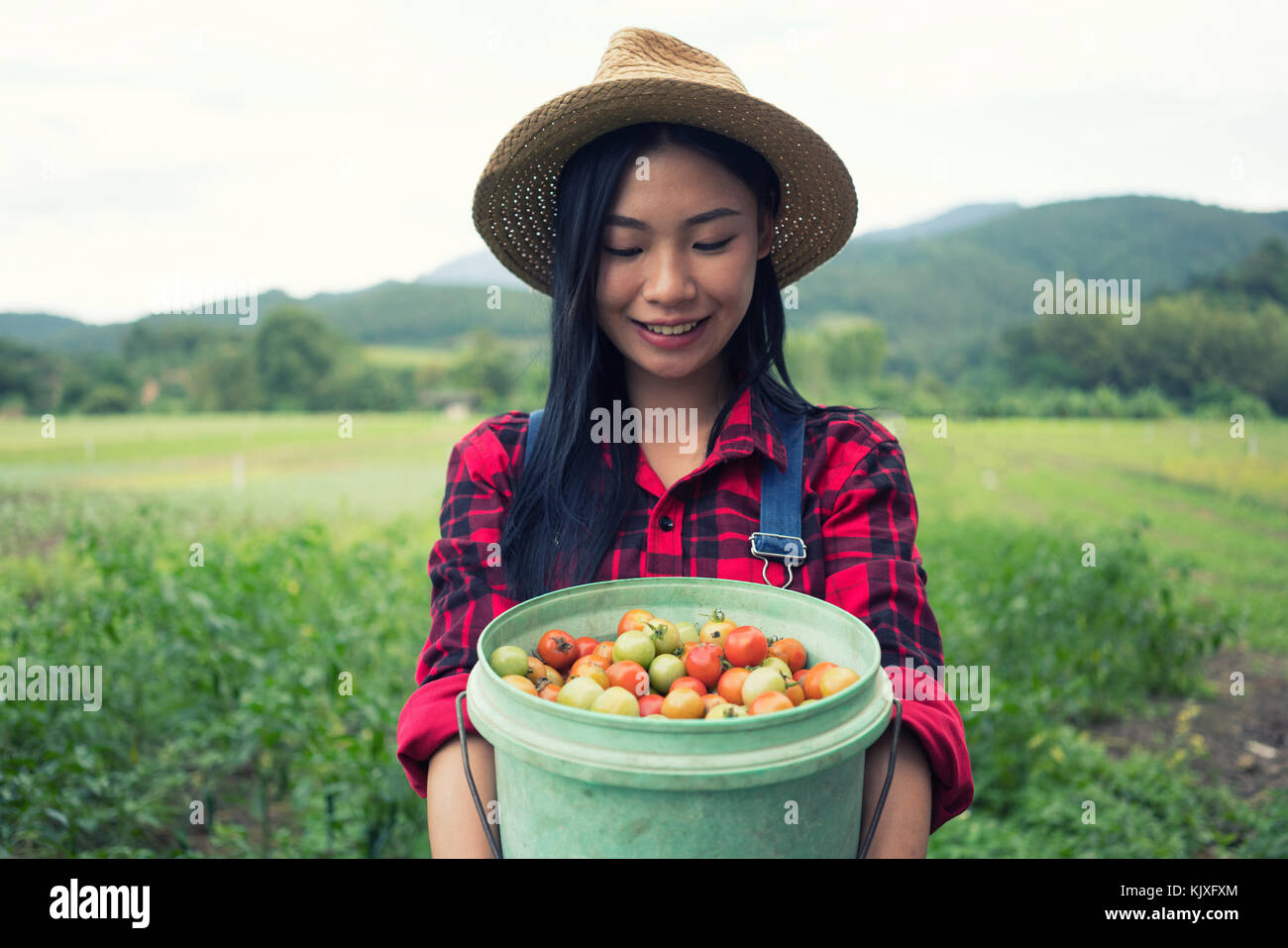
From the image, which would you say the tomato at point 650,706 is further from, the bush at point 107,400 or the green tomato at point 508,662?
the bush at point 107,400

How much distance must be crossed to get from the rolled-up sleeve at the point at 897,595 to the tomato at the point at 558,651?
0.54 metres

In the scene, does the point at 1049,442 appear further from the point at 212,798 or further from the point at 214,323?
the point at 214,323

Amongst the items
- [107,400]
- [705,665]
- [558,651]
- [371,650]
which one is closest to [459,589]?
[558,651]

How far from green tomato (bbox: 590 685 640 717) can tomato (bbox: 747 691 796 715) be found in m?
0.17

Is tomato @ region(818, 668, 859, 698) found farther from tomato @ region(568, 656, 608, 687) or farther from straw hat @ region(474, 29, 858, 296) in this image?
straw hat @ region(474, 29, 858, 296)

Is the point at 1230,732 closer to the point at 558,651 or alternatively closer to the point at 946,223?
the point at 558,651

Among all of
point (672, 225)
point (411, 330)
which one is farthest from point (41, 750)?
point (411, 330)

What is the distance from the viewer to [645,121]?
1782 millimetres

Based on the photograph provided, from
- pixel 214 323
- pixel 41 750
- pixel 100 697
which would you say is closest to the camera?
pixel 41 750

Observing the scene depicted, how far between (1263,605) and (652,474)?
210 inches

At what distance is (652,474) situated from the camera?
75.2 inches

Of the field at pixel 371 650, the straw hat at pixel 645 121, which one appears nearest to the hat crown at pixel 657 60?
the straw hat at pixel 645 121

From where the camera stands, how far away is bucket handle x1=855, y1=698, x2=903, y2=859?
126 centimetres

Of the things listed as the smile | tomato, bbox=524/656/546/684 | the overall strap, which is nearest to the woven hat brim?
the smile
